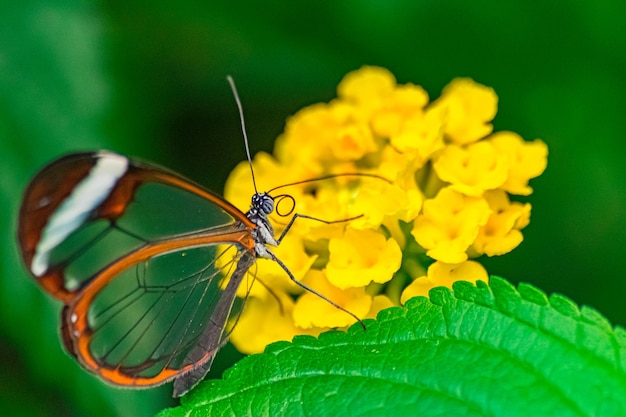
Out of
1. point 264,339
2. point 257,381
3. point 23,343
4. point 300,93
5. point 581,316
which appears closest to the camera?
point 581,316

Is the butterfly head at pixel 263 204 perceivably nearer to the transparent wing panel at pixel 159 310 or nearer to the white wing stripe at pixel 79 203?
the transparent wing panel at pixel 159 310

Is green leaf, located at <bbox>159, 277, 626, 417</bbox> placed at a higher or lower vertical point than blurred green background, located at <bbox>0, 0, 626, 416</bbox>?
lower

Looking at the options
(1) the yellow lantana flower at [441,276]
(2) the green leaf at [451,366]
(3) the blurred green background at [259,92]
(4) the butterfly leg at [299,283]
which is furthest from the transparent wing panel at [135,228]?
(3) the blurred green background at [259,92]

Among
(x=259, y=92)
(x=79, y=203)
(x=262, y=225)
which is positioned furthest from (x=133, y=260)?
(x=259, y=92)

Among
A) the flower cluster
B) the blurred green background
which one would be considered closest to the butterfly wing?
the flower cluster

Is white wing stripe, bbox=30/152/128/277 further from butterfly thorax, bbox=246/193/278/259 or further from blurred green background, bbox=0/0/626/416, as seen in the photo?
blurred green background, bbox=0/0/626/416

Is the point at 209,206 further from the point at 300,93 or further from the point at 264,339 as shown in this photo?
the point at 300,93

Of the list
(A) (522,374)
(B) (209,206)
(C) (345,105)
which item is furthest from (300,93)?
(A) (522,374)
